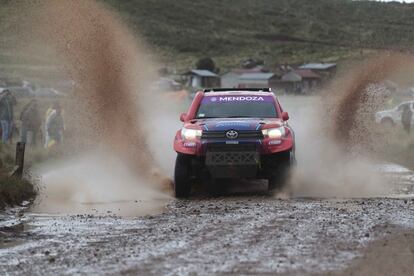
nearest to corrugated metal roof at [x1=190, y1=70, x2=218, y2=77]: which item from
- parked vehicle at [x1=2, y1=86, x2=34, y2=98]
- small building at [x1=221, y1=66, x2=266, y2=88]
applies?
small building at [x1=221, y1=66, x2=266, y2=88]

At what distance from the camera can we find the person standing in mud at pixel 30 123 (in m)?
24.2

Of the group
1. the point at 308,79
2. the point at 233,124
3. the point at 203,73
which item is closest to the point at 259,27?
the point at 308,79

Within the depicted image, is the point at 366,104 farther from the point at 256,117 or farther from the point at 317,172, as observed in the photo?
the point at 256,117

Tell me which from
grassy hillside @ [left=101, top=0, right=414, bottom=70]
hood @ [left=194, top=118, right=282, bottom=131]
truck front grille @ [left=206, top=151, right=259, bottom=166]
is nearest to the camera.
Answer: truck front grille @ [left=206, top=151, right=259, bottom=166]

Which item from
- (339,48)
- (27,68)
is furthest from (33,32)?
(339,48)

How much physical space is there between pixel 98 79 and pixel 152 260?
12834 mm

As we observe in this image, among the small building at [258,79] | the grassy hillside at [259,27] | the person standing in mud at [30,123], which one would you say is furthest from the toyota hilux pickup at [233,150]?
the small building at [258,79]

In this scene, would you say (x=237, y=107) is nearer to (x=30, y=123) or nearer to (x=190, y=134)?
(x=190, y=134)

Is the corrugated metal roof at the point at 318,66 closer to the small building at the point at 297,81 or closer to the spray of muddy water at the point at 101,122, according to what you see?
the small building at the point at 297,81

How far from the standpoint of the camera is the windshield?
48.9 ft

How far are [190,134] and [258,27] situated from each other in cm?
9852

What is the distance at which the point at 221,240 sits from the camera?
906 cm

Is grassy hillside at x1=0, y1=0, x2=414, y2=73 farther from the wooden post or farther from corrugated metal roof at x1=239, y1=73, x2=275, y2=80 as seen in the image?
the wooden post

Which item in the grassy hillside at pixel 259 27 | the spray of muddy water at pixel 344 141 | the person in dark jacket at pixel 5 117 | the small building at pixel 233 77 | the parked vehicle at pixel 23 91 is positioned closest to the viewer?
the spray of muddy water at pixel 344 141
